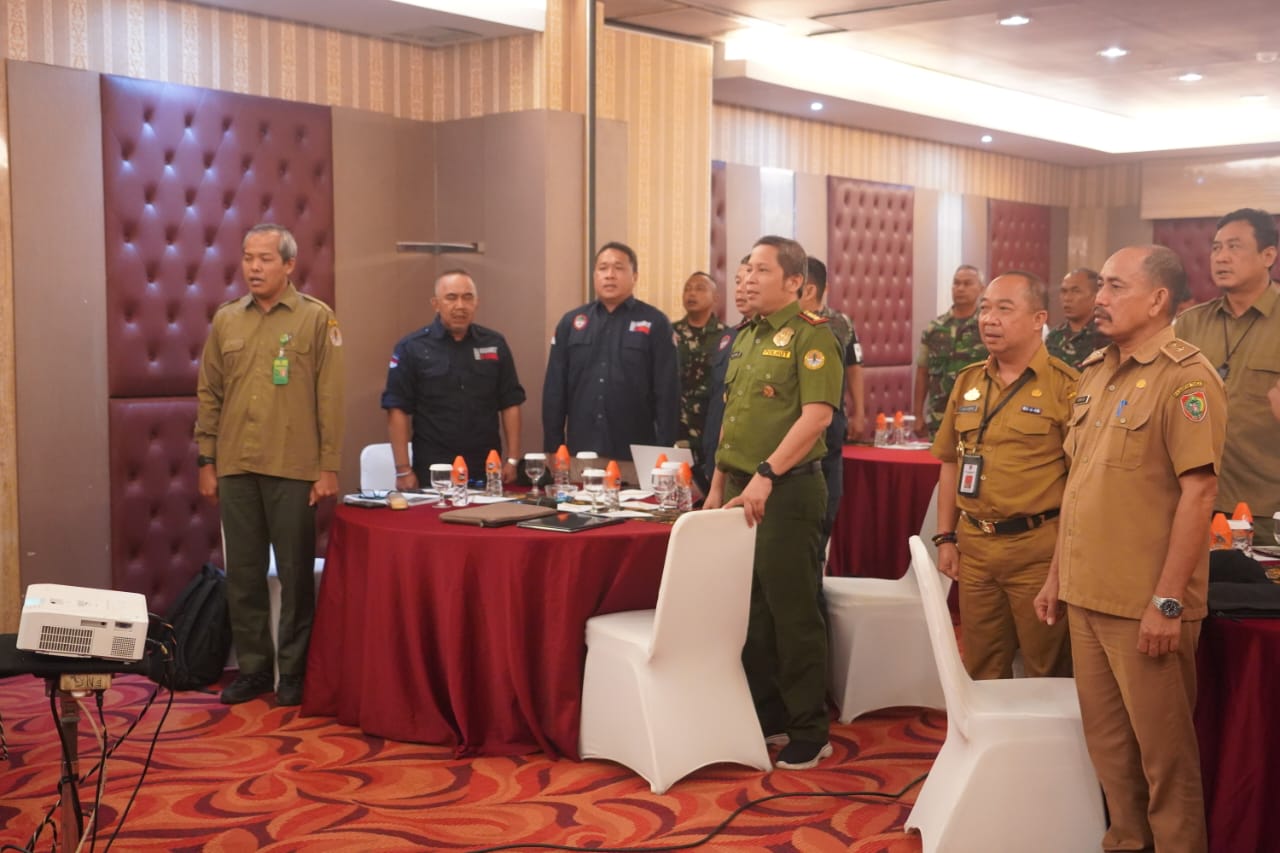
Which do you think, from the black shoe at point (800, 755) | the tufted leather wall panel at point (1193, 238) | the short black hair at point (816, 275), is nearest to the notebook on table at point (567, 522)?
the black shoe at point (800, 755)

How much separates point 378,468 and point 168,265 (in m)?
1.35

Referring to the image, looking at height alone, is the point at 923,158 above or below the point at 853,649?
above

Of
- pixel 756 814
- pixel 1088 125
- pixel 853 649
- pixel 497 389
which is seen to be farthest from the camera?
pixel 1088 125

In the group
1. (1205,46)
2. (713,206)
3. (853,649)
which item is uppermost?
(1205,46)

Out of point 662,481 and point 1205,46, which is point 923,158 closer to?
point 1205,46

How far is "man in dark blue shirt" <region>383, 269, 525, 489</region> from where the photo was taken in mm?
5191

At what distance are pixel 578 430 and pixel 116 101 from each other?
2.37 meters

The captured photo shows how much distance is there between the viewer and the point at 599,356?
215 inches

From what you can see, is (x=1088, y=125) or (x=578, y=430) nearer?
(x=578, y=430)

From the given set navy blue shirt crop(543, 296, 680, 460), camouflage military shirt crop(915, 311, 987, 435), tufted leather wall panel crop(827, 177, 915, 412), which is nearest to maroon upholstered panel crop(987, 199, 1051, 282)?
tufted leather wall panel crop(827, 177, 915, 412)

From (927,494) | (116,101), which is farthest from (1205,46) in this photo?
(116,101)

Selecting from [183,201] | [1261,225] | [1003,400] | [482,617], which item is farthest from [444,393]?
[1261,225]

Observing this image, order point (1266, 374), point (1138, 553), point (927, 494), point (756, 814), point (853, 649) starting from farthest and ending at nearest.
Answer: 1. point (927, 494)
2. point (853, 649)
3. point (1266, 374)
4. point (756, 814)
5. point (1138, 553)

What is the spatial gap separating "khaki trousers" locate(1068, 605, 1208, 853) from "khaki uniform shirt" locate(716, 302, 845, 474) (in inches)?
44.2
